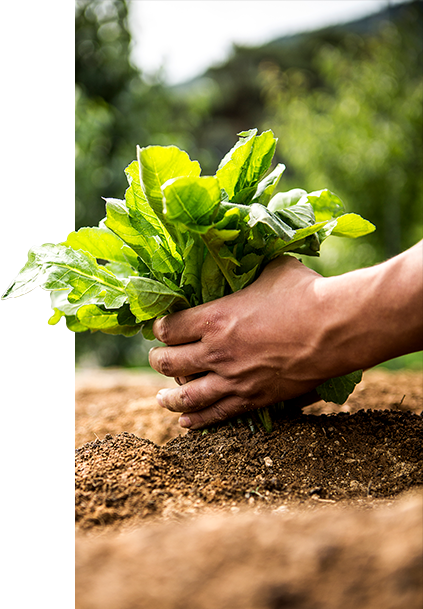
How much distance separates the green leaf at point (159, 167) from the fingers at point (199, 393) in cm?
46

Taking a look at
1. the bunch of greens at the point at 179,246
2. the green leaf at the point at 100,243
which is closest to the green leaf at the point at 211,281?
the bunch of greens at the point at 179,246

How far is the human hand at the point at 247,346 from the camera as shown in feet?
3.62

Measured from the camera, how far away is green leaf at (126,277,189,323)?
115 cm

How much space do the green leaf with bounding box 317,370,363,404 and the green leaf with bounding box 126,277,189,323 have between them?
0.45 m

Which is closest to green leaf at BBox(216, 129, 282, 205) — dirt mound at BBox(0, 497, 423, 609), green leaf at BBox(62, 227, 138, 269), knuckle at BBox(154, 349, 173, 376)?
green leaf at BBox(62, 227, 138, 269)

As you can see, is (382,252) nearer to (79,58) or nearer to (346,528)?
(79,58)

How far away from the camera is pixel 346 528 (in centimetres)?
66

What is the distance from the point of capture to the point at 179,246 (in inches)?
48.5

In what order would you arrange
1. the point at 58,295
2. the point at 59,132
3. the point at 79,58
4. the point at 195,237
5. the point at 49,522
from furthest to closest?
the point at 79,58 < the point at 59,132 < the point at 58,295 < the point at 195,237 < the point at 49,522

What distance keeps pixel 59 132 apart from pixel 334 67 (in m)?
3.98

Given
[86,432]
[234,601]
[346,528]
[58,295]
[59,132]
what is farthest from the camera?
[59,132]

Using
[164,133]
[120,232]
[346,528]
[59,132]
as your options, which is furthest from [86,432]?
[164,133]

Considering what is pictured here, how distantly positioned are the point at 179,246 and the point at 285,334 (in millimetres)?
362

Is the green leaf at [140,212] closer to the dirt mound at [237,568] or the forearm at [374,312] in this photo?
the forearm at [374,312]
